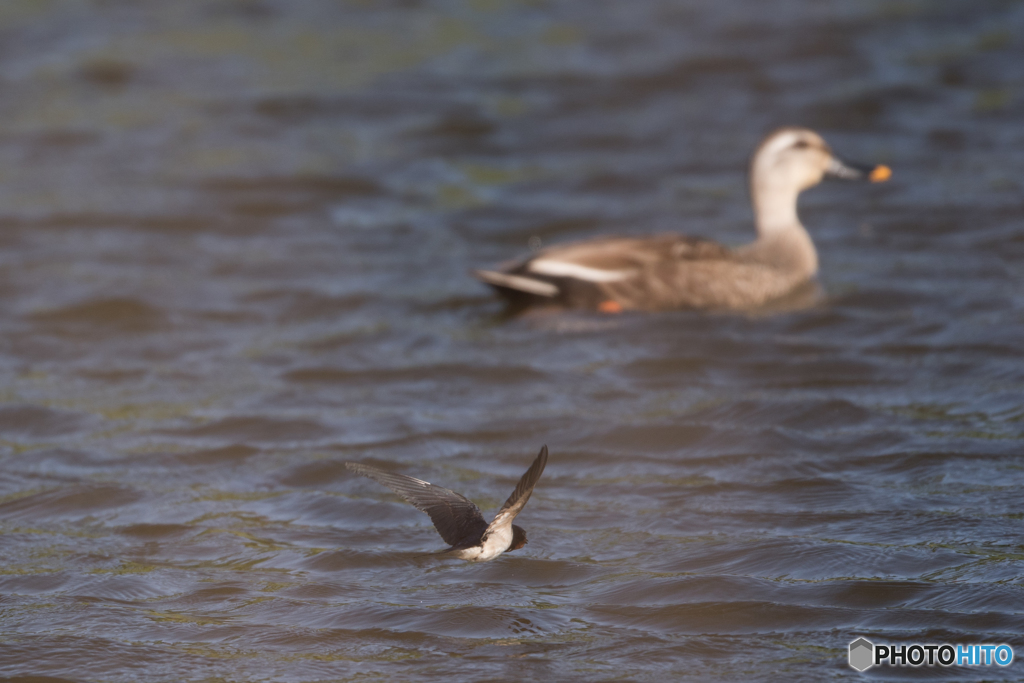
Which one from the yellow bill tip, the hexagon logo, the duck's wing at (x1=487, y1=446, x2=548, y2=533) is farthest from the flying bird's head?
the yellow bill tip

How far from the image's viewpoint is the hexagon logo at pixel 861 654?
12.2 feet

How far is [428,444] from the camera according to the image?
5719 mm

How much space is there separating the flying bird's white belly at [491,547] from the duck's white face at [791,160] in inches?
215

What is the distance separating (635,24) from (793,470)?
1014 centimetres

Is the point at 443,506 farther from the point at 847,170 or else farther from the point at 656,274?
the point at 847,170

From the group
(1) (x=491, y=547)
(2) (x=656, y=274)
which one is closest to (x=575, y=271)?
(2) (x=656, y=274)

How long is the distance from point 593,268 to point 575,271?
12cm

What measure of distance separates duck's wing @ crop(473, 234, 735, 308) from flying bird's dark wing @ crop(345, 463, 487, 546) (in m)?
3.60

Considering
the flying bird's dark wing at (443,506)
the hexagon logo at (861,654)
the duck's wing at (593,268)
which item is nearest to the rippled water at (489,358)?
the hexagon logo at (861,654)

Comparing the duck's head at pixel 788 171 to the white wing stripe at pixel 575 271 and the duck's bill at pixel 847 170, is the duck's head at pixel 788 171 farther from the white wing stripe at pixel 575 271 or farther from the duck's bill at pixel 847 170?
the white wing stripe at pixel 575 271

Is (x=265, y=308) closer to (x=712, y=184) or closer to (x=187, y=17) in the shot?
(x=712, y=184)

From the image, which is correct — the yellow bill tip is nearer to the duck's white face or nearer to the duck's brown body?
the duck's white face

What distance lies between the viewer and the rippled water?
4160mm

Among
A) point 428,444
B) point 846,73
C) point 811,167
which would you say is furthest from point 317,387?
point 846,73
